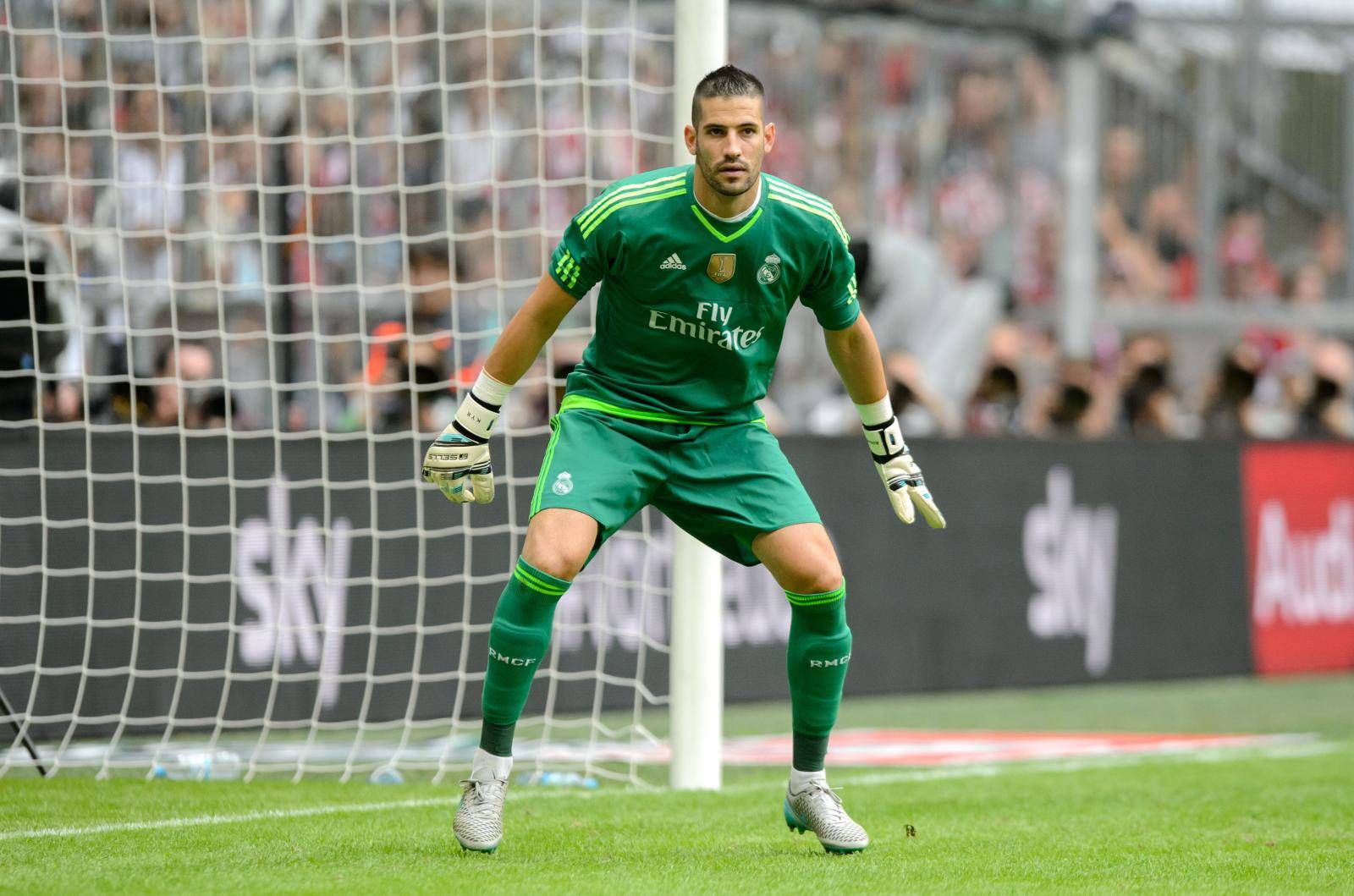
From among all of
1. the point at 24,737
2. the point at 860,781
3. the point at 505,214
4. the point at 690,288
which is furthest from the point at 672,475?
the point at 505,214

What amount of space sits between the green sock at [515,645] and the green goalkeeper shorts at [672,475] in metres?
0.22

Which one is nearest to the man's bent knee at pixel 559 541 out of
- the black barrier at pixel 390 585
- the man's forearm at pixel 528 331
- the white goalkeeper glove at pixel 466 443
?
the white goalkeeper glove at pixel 466 443

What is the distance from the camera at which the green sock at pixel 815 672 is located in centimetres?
566

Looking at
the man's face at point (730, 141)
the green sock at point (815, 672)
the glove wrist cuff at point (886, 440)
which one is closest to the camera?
the man's face at point (730, 141)

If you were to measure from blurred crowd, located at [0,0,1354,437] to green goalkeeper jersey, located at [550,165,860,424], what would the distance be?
2.27 meters

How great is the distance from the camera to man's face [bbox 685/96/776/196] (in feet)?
17.3

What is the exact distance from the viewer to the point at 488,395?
5.56m

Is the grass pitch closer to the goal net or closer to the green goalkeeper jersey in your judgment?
the goal net

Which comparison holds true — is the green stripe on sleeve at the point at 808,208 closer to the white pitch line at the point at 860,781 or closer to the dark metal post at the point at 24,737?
the white pitch line at the point at 860,781

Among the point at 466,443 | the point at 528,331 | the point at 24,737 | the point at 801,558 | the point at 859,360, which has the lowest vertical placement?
the point at 24,737

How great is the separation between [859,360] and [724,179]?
80cm

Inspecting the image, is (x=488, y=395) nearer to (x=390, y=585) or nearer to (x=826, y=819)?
(x=826, y=819)

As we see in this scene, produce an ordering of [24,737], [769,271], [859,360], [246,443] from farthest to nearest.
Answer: [246,443] < [24,737] < [859,360] < [769,271]

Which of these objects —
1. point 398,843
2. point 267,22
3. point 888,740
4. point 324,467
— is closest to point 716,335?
point 398,843
